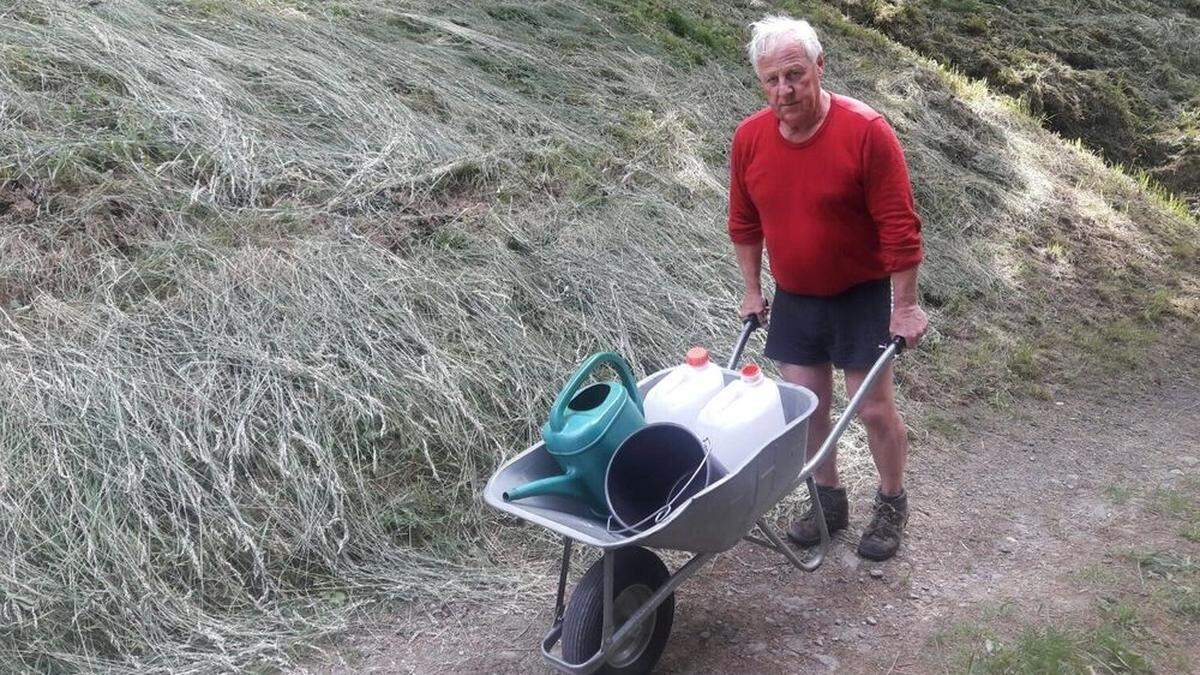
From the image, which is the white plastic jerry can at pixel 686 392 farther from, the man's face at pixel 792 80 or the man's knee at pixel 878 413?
the man's face at pixel 792 80

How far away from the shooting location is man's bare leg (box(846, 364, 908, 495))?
408cm

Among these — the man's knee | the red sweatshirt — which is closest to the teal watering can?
the red sweatshirt

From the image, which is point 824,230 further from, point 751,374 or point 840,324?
point 751,374

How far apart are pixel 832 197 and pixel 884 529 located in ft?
4.73

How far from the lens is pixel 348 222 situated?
18.2ft

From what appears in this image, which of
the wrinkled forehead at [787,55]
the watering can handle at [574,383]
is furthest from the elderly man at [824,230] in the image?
the watering can handle at [574,383]

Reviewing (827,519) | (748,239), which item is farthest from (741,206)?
(827,519)

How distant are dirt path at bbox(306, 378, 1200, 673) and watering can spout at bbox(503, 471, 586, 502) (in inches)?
29.4

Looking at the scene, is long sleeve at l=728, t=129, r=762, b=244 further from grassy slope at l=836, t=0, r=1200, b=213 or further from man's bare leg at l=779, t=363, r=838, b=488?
grassy slope at l=836, t=0, r=1200, b=213

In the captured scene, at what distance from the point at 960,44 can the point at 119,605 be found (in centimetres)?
1068

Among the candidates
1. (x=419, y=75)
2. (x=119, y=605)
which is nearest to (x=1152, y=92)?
(x=419, y=75)

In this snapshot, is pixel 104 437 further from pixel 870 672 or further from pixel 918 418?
pixel 918 418

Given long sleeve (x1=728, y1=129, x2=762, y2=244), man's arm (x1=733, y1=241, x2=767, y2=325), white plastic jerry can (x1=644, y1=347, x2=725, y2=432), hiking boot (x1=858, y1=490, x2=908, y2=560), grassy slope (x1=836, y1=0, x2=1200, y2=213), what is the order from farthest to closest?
grassy slope (x1=836, y1=0, x2=1200, y2=213) < hiking boot (x1=858, y1=490, x2=908, y2=560) < man's arm (x1=733, y1=241, x2=767, y2=325) < long sleeve (x1=728, y1=129, x2=762, y2=244) < white plastic jerry can (x1=644, y1=347, x2=725, y2=432)

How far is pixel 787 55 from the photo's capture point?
140 inches
